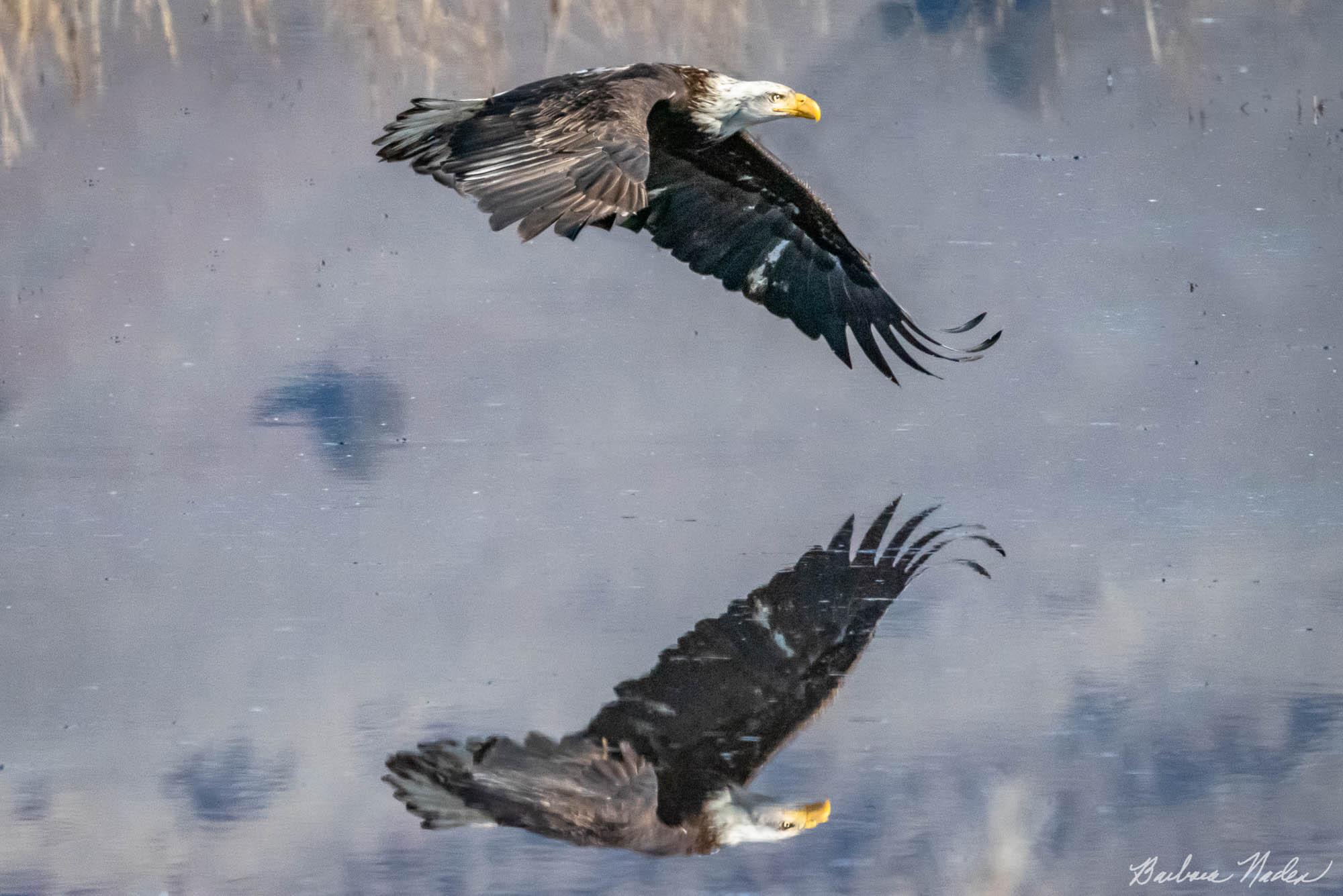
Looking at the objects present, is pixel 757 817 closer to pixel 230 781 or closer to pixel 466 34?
pixel 230 781

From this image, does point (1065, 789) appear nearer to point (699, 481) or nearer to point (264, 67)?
point (699, 481)

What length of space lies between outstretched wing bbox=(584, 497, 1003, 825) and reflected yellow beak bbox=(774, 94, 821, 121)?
1.76 metres

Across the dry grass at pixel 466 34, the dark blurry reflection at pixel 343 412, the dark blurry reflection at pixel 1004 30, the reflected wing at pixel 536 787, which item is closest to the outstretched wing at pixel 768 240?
the dark blurry reflection at pixel 343 412

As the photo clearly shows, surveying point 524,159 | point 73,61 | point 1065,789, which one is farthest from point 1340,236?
point 73,61

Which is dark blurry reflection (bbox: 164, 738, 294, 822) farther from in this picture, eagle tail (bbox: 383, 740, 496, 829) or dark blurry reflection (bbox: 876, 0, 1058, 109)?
dark blurry reflection (bbox: 876, 0, 1058, 109)

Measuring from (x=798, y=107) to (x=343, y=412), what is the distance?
2.09 meters

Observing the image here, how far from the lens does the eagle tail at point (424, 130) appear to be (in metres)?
6.36

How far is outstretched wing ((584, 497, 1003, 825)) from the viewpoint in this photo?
413 cm

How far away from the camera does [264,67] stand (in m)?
11.5

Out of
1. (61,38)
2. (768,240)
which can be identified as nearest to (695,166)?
(768,240)

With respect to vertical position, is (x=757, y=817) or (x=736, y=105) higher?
(x=736, y=105)

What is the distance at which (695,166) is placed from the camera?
6.97 metres

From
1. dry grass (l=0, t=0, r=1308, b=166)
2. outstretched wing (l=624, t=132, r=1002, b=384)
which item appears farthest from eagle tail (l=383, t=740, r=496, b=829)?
dry grass (l=0, t=0, r=1308, b=166)

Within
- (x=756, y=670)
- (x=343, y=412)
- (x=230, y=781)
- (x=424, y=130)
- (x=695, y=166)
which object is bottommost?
(x=343, y=412)
